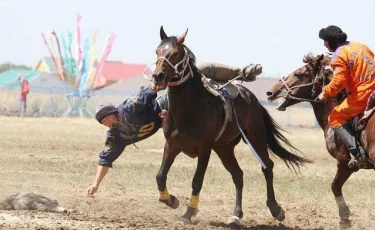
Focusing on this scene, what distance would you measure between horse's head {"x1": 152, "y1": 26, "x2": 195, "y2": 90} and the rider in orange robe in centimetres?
172

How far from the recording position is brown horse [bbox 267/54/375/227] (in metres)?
10.4

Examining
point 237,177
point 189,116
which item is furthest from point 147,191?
point 189,116

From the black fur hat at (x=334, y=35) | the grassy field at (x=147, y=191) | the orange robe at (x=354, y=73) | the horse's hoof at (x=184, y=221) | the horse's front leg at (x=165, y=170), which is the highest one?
the black fur hat at (x=334, y=35)

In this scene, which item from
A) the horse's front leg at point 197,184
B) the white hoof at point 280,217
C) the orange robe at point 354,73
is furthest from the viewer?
the white hoof at point 280,217

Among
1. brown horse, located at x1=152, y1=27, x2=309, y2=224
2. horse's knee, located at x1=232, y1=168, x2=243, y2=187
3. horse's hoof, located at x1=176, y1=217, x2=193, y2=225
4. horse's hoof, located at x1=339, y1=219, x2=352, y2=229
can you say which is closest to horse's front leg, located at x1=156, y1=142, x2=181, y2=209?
brown horse, located at x1=152, y1=27, x2=309, y2=224

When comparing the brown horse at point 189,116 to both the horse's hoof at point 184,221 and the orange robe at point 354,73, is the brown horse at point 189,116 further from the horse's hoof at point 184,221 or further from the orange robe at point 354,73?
the orange robe at point 354,73

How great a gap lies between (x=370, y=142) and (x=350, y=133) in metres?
0.29

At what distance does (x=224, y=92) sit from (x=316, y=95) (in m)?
1.32

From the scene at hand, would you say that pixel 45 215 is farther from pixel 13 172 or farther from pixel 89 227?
pixel 13 172

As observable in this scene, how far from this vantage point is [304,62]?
424 inches

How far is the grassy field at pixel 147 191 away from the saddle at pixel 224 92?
4.69 feet

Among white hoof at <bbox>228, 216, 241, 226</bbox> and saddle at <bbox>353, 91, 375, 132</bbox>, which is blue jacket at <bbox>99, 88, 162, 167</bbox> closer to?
white hoof at <bbox>228, 216, 241, 226</bbox>

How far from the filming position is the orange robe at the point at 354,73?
31.5 feet

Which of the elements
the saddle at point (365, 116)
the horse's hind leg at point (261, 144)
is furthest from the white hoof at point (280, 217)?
the saddle at point (365, 116)
